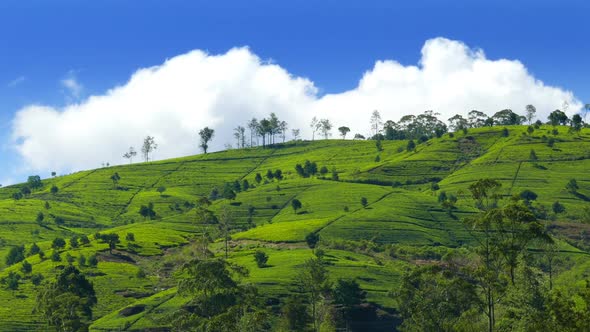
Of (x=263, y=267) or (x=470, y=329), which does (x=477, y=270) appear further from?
(x=263, y=267)

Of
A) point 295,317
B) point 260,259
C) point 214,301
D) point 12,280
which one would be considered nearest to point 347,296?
point 295,317

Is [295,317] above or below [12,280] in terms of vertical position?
below

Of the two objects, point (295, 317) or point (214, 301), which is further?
point (295, 317)

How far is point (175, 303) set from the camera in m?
159

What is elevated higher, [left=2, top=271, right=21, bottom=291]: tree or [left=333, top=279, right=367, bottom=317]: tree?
[left=2, top=271, right=21, bottom=291]: tree

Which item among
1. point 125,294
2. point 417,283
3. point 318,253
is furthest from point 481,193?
point 125,294

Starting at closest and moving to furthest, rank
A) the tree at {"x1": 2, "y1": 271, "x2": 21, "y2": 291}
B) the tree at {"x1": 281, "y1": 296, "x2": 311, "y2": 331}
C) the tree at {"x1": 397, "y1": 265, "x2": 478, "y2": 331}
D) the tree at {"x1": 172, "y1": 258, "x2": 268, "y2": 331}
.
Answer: the tree at {"x1": 172, "y1": 258, "x2": 268, "y2": 331} < the tree at {"x1": 397, "y1": 265, "x2": 478, "y2": 331} < the tree at {"x1": 281, "y1": 296, "x2": 311, "y2": 331} < the tree at {"x1": 2, "y1": 271, "x2": 21, "y2": 291}

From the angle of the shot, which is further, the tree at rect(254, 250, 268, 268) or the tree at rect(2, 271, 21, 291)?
the tree at rect(254, 250, 268, 268)

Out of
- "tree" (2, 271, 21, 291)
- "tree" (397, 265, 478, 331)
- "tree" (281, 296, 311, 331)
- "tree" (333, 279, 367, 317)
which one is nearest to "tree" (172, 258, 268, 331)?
"tree" (397, 265, 478, 331)

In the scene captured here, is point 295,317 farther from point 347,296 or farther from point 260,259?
point 260,259

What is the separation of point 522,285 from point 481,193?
11.9 meters

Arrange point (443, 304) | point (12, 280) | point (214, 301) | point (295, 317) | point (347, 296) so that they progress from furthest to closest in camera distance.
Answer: point (12, 280) < point (347, 296) < point (295, 317) < point (443, 304) < point (214, 301)

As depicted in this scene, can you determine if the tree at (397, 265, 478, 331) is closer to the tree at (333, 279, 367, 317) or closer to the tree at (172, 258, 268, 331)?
the tree at (172, 258, 268, 331)

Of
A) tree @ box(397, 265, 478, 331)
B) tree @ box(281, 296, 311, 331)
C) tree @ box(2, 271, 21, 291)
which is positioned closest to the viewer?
tree @ box(397, 265, 478, 331)
